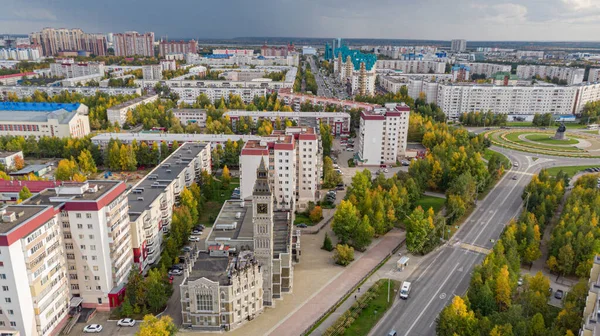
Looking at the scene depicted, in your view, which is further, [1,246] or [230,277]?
[230,277]

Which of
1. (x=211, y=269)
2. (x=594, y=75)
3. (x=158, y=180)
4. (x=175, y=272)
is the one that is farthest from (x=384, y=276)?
(x=594, y=75)

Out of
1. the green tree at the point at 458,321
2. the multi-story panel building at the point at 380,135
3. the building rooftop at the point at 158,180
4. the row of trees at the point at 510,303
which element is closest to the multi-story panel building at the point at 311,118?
the multi-story panel building at the point at 380,135

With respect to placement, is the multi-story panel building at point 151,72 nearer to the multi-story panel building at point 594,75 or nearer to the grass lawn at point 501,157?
the grass lawn at point 501,157

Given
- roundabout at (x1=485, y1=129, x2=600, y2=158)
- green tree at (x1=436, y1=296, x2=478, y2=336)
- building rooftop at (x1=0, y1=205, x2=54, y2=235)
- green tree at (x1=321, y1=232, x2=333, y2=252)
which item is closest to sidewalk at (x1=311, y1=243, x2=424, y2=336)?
green tree at (x1=321, y1=232, x2=333, y2=252)

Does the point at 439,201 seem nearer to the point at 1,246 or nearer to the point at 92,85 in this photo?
the point at 1,246

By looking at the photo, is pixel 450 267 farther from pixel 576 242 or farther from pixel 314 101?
pixel 314 101

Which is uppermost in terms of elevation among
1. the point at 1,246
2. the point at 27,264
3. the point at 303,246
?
the point at 1,246

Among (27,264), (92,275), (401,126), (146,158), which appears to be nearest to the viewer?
(27,264)

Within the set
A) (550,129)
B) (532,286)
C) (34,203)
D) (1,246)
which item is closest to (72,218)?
(34,203)
